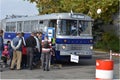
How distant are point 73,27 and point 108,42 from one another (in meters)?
17.0

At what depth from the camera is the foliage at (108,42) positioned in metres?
38.0

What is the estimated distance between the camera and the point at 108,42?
129ft

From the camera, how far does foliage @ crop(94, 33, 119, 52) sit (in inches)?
1497

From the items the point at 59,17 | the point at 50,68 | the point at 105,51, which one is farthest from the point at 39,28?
the point at 105,51

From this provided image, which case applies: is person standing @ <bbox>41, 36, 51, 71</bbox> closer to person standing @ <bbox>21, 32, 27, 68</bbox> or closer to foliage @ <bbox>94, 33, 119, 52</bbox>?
person standing @ <bbox>21, 32, 27, 68</bbox>

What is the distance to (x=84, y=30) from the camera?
23.1 m

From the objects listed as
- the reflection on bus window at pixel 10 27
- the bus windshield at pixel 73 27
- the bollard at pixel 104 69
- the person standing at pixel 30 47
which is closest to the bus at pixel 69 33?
the bus windshield at pixel 73 27

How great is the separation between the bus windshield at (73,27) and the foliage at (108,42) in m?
14.4

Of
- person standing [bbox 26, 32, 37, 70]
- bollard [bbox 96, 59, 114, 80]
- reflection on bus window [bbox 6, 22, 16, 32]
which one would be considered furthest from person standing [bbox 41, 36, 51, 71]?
reflection on bus window [bbox 6, 22, 16, 32]

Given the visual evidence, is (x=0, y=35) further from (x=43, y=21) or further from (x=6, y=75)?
(x=43, y=21)

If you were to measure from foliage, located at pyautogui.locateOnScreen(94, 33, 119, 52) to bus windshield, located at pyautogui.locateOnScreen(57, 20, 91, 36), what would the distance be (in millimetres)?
14420

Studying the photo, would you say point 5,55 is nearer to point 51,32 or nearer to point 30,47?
point 30,47

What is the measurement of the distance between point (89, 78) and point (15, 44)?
13.6 feet

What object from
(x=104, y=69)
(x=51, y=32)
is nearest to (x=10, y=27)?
→ (x=51, y=32)
